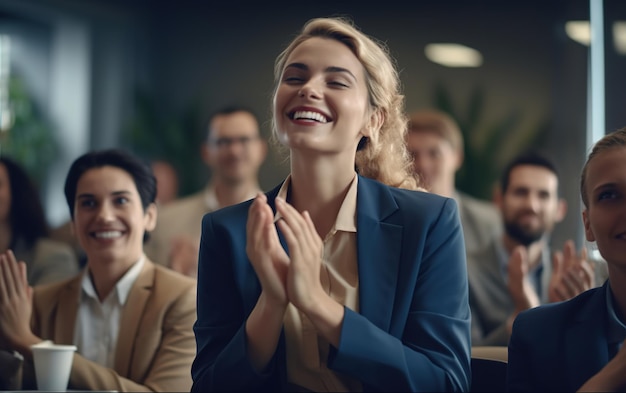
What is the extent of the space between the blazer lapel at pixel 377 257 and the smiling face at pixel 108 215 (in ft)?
3.97

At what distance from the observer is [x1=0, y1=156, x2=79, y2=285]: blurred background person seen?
425 centimetres

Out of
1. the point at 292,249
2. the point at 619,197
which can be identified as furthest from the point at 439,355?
the point at 619,197

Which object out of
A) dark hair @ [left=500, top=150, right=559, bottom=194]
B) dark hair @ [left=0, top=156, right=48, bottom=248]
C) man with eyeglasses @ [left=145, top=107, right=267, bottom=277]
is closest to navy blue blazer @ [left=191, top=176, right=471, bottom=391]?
dark hair @ [left=0, top=156, right=48, bottom=248]

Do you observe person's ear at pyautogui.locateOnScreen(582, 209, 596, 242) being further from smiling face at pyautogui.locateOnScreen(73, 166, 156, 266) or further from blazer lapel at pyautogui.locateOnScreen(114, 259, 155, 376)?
smiling face at pyautogui.locateOnScreen(73, 166, 156, 266)

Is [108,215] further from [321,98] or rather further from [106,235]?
[321,98]

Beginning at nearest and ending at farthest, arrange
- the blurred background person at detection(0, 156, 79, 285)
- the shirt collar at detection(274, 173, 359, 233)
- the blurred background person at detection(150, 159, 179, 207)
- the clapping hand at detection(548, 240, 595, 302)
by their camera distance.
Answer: the shirt collar at detection(274, 173, 359, 233) → the clapping hand at detection(548, 240, 595, 302) → the blurred background person at detection(0, 156, 79, 285) → the blurred background person at detection(150, 159, 179, 207)

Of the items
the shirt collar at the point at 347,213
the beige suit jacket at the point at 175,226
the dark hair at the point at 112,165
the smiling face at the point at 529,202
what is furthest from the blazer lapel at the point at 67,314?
the smiling face at the point at 529,202

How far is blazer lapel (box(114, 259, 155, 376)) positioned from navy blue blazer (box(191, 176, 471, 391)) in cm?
87

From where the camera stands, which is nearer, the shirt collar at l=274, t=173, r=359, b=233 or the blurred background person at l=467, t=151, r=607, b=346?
the shirt collar at l=274, t=173, r=359, b=233

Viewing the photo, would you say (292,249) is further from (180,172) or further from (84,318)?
(180,172)

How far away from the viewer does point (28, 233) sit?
4.48 m

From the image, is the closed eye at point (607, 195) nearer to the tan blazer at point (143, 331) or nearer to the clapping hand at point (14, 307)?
the tan blazer at point (143, 331)

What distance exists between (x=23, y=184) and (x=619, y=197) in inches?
133

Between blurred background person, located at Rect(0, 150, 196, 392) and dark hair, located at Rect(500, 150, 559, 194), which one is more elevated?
dark hair, located at Rect(500, 150, 559, 194)
